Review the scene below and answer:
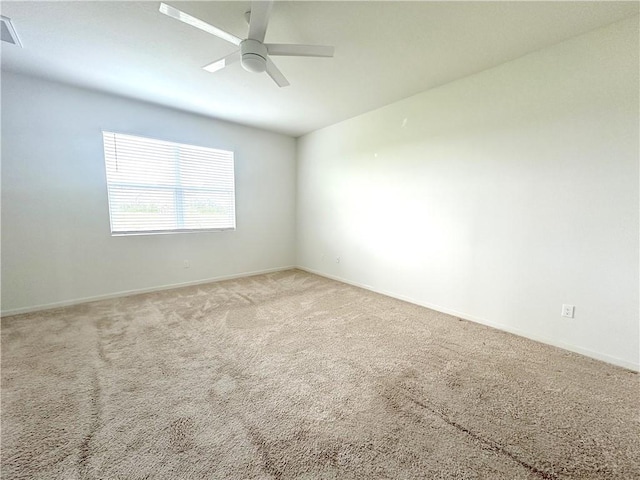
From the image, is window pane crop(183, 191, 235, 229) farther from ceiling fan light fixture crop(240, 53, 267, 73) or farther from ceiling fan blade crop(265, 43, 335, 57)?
ceiling fan blade crop(265, 43, 335, 57)

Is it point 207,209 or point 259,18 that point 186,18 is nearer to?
point 259,18

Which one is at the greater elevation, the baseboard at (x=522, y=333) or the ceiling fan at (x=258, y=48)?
the ceiling fan at (x=258, y=48)

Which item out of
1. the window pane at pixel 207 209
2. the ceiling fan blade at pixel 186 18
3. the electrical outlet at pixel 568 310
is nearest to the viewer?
the ceiling fan blade at pixel 186 18

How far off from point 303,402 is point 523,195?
2.62 m

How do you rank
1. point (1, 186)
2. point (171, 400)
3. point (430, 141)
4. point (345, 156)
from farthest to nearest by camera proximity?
point (345, 156) < point (430, 141) < point (1, 186) < point (171, 400)

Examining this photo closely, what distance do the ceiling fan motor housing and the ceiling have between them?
0.26 meters

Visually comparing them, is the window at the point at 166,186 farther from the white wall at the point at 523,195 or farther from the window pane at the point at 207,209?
the white wall at the point at 523,195

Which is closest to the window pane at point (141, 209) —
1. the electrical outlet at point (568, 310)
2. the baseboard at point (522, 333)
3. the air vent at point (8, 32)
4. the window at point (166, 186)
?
the window at point (166, 186)

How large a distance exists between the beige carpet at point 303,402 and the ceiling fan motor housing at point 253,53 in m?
2.26

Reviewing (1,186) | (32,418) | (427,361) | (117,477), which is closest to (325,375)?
(427,361)

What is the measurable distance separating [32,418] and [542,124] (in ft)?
13.9

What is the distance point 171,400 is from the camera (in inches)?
63.0

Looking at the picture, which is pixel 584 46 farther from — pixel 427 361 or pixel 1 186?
pixel 1 186

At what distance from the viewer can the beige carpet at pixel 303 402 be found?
3.96 ft
